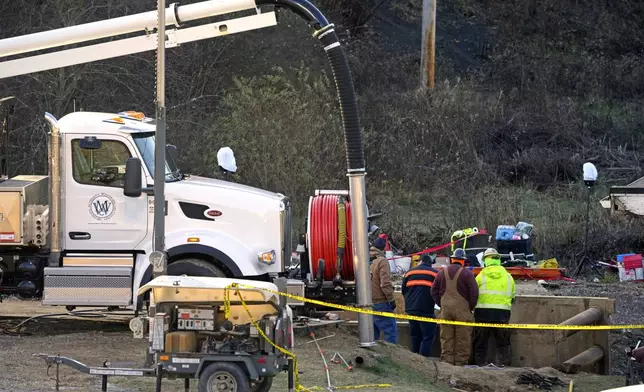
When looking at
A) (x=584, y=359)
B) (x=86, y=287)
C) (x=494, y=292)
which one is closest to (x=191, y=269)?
(x=86, y=287)

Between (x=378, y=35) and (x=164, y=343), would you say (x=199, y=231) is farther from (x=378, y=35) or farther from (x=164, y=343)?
(x=378, y=35)

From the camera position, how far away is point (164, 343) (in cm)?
1091

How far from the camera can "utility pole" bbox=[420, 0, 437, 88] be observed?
33.2 meters

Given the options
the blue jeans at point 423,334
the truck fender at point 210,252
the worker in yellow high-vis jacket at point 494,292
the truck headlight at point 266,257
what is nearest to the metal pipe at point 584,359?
the worker in yellow high-vis jacket at point 494,292

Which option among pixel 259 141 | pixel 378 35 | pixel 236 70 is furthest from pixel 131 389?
pixel 378 35

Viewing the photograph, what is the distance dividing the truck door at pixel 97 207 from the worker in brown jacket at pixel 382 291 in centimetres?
369

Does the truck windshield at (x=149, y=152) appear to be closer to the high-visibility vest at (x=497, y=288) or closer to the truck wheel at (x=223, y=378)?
the truck wheel at (x=223, y=378)

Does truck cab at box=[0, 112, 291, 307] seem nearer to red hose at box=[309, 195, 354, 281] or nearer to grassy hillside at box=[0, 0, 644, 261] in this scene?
red hose at box=[309, 195, 354, 281]

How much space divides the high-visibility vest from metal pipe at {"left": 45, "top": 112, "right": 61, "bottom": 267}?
652cm

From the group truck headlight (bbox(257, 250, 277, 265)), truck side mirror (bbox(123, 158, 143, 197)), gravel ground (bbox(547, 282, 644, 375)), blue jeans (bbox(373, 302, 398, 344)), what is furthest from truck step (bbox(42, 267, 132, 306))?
gravel ground (bbox(547, 282, 644, 375))

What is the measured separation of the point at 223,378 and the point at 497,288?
7.16 meters

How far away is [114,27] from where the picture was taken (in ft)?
50.1

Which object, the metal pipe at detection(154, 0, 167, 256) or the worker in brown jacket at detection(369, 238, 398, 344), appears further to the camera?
the worker in brown jacket at detection(369, 238, 398, 344)

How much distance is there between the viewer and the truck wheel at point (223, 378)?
10.6 meters
